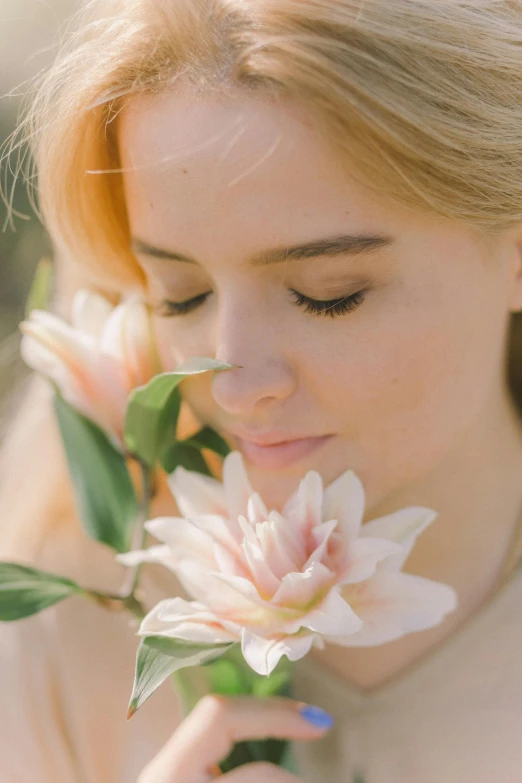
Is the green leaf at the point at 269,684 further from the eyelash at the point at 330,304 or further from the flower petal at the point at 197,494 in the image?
the eyelash at the point at 330,304

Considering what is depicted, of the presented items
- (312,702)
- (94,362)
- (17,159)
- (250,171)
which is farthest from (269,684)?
(17,159)

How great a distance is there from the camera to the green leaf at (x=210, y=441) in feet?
3.20

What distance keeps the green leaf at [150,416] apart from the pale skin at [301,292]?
1.9 inches

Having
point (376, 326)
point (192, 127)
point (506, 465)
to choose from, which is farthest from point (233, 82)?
point (506, 465)

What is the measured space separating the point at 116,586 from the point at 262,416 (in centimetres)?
40

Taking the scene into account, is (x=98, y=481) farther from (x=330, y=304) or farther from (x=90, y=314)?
(x=330, y=304)

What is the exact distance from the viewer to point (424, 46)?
2.61 ft

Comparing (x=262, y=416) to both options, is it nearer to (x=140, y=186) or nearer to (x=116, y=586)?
(x=140, y=186)

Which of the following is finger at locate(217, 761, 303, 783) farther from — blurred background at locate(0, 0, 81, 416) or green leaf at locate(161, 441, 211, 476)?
blurred background at locate(0, 0, 81, 416)

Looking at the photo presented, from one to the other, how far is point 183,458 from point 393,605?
11.2 inches

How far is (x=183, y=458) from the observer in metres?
0.95

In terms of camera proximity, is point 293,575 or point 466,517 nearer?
point 293,575

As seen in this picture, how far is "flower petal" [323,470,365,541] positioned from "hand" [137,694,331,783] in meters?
0.23

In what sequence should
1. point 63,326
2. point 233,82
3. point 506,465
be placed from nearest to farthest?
point 233,82 → point 63,326 → point 506,465
